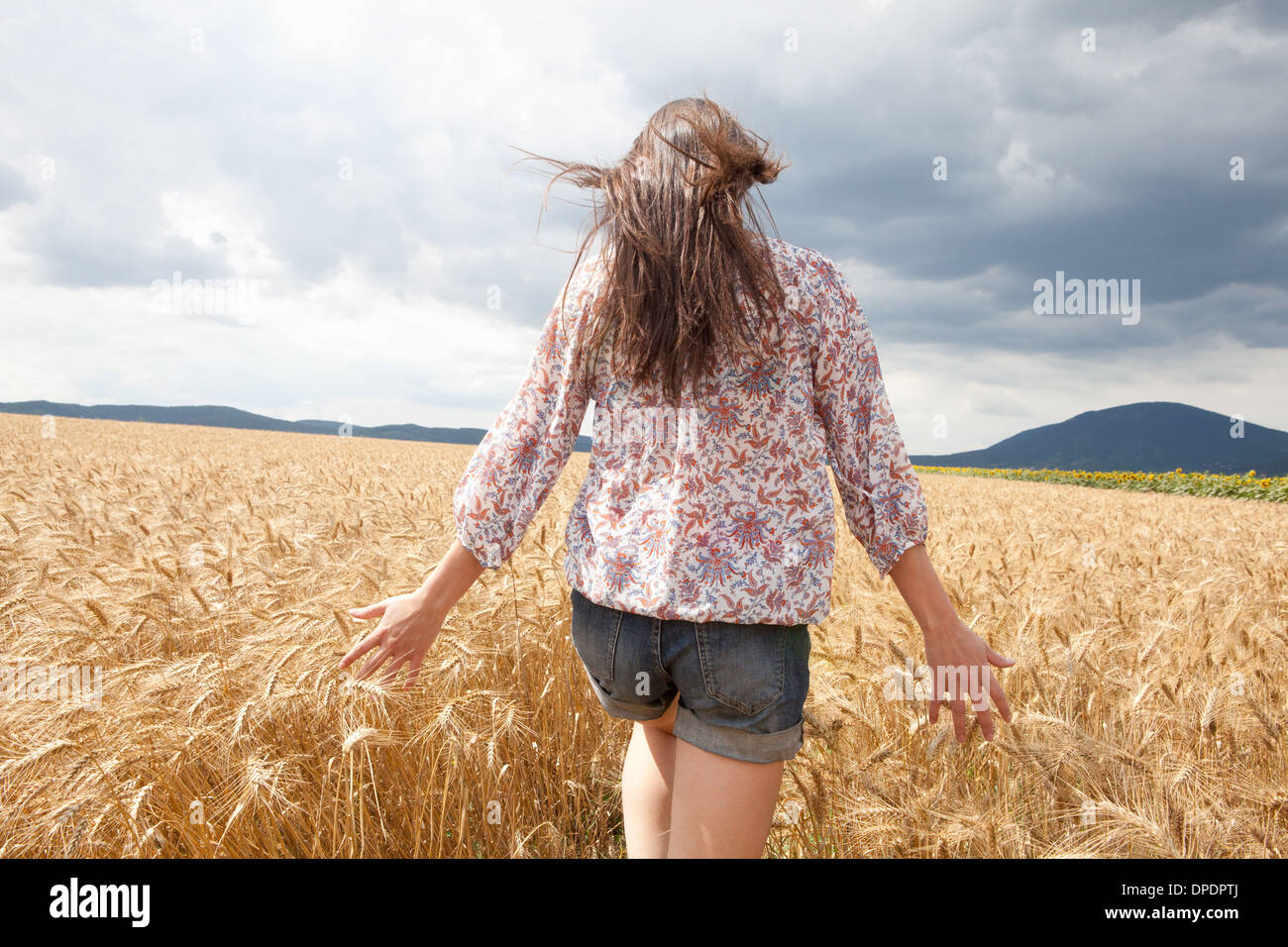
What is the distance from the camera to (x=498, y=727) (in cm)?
206

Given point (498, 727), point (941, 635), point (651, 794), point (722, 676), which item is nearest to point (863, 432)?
point (941, 635)

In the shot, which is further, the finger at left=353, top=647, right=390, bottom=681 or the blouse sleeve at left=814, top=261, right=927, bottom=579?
the finger at left=353, top=647, right=390, bottom=681

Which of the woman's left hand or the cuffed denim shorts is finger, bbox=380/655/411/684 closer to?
the woman's left hand

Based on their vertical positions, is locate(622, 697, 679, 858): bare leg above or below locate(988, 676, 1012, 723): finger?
below

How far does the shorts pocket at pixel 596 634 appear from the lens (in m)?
1.33

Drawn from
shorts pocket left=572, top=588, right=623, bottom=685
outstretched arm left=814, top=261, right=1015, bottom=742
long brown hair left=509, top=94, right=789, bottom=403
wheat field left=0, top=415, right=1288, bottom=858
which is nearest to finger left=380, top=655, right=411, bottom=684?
wheat field left=0, top=415, right=1288, bottom=858

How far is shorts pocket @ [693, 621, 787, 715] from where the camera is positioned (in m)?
1.21

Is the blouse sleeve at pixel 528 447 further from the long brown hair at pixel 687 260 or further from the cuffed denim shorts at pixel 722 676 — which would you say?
the cuffed denim shorts at pixel 722 676

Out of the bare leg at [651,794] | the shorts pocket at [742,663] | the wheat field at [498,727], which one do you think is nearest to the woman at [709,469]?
the shorts pocket at [742,663]

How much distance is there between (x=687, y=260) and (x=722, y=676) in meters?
0.74

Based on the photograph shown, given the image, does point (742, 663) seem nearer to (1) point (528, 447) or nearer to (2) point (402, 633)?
(1) point (528, 447)

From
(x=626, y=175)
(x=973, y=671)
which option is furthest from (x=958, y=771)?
(x=626, y=175)

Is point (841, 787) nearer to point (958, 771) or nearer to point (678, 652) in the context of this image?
point (958, 771)
